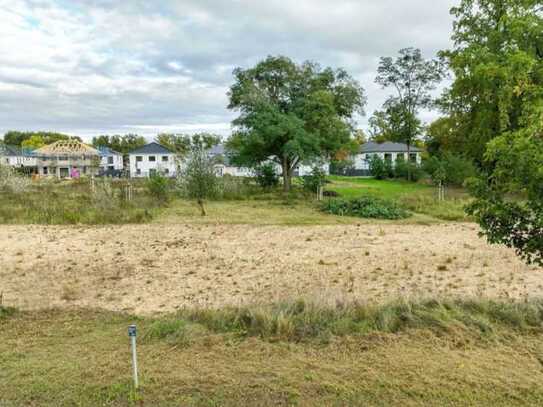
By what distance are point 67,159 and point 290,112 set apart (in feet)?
147

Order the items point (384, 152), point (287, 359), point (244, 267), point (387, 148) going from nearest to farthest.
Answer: point (287, 359), point (244, 267), point (384, 152), point (387, 148)

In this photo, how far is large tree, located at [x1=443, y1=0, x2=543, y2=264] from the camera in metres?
3.29

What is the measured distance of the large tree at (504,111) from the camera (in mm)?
3291

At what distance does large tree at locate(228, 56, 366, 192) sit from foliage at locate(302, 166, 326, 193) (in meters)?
0.76

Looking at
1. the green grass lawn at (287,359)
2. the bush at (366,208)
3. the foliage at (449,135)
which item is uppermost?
the foliage at (449,135)

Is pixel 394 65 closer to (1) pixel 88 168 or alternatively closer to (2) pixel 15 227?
(2) pixel 15 227

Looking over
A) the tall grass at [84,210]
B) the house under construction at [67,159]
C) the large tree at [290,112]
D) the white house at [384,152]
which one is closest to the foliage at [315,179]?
the large tree at [290,112]

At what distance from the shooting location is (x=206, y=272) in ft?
23.9

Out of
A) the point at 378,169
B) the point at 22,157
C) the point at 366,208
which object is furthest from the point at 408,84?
the point at 22,157

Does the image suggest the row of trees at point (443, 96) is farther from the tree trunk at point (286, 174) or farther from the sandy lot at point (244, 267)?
the sandy lot at point (244, 267)

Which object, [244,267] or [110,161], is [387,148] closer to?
[110,161]

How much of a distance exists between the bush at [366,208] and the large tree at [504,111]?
3.71 m

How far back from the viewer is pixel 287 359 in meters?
3.12

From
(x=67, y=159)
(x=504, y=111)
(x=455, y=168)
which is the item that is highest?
(x=67, y=159)
